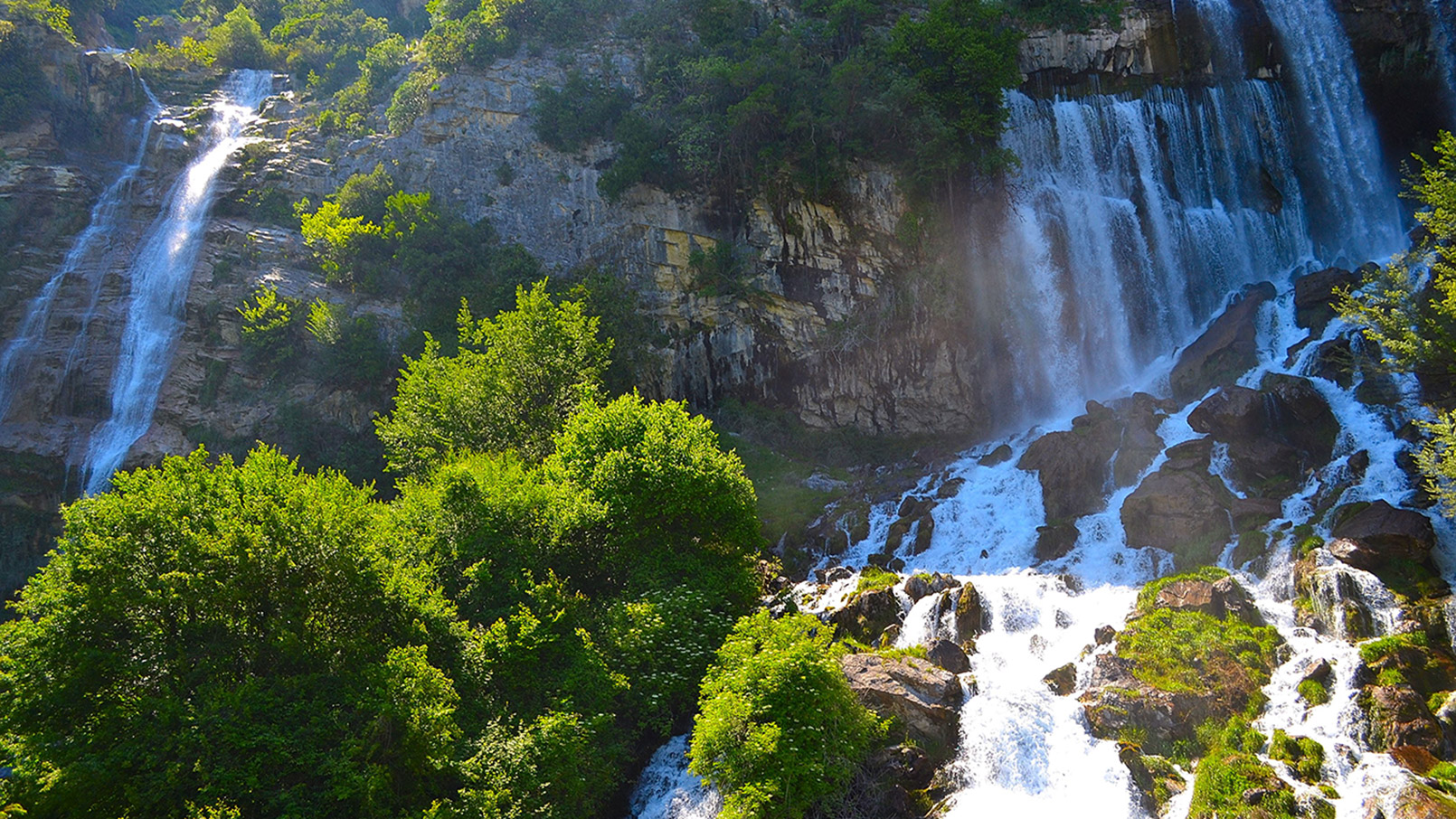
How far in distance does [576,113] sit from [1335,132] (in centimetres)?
3775

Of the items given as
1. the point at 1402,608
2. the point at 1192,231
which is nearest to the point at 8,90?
the point at 1192,231

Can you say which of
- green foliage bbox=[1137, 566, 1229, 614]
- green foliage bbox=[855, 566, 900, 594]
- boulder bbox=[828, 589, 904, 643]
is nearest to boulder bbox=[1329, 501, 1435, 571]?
green foliage bbox=[1137, 566, 1229, 614]

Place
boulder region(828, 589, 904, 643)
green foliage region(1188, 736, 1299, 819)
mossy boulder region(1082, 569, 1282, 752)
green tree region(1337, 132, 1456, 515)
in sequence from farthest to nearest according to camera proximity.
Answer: boulder region(828, 589, 904, 643) < green tree region(1337, 132, 1456, 515) < mossy boulder region(1082, 569, 1282, 752) < green foliage region(1188, 736, 1299, 819)

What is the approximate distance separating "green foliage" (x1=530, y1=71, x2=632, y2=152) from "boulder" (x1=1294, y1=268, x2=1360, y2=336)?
32531 millimetres

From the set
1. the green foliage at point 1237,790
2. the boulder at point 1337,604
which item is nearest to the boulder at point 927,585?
the green foliage at point 1237,790

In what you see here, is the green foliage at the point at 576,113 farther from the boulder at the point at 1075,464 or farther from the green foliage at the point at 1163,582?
the green foliage at the point at 1163,582

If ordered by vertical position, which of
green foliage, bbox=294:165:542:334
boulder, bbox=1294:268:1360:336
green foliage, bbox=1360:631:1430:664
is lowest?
green foliage, bbox=1360:631:1430:664

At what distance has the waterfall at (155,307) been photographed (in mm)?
38375

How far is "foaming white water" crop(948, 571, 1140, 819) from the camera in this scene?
17875 mm

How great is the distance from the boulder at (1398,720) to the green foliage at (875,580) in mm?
11383

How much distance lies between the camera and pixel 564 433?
29.5 meters

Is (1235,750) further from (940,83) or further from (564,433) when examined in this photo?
(940,83)

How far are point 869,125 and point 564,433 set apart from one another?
22169mm

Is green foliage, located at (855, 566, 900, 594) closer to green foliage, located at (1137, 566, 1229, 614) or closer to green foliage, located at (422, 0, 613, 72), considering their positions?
green foliage, located at (1137, 566, 1229, 614)
